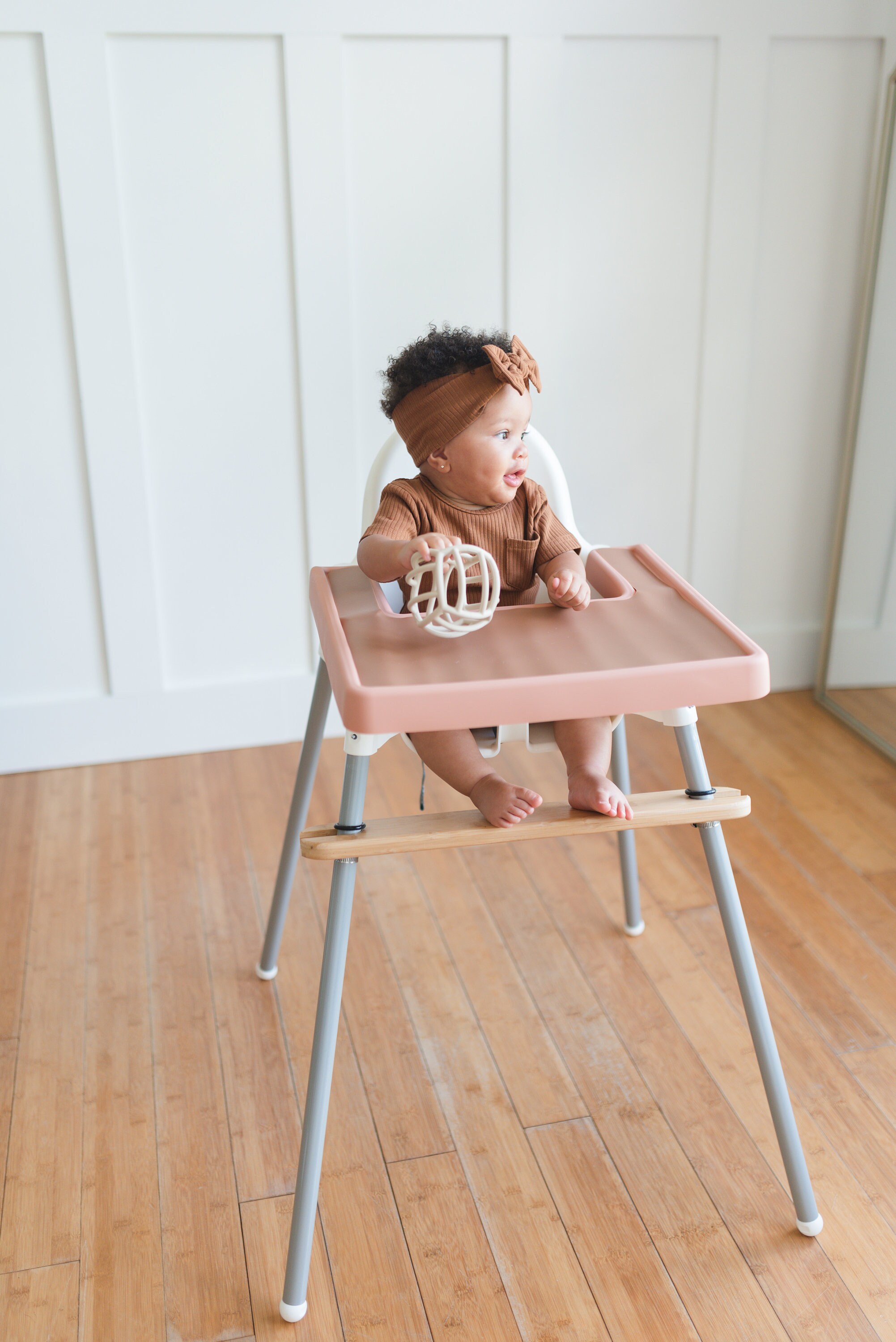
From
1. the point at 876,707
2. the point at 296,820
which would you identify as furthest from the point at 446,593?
the point at 876,707

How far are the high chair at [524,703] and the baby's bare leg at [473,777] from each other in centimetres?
1

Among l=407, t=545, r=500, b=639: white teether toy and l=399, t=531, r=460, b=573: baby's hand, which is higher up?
l=399, t=531, r=460, b=573: baby's hand

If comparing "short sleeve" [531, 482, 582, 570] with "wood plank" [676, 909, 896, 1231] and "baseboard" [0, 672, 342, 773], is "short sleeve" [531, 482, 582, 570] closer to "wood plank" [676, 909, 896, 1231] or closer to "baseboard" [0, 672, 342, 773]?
"wood plank" [676, 909, 896, 1231]

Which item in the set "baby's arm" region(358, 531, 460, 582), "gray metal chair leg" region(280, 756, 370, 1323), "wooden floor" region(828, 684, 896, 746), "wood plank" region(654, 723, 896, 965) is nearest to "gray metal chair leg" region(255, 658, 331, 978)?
"baby's arm" region(358, 531, 460, 582)

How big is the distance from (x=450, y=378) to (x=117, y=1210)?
0.99 meters

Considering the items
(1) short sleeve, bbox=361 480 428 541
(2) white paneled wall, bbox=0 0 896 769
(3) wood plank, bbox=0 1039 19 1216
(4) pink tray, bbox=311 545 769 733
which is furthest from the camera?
(2) white paneled wall, bbox=0 0 896 769

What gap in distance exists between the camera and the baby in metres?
1.17

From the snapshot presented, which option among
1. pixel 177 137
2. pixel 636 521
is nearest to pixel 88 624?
pixel 177 137

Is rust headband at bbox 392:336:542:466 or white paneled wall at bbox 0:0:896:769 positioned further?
white paneled wall at bbox 0:0:896:769

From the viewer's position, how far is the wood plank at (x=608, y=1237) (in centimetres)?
115

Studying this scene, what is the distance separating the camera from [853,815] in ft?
6.76

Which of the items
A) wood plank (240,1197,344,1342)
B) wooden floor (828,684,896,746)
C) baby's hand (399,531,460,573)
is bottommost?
wood plank (240,1197,344,1342)

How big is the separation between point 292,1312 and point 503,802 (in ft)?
1.84

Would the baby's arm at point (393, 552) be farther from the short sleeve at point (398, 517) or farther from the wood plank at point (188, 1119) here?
the wood plank at point (188, 1119)
